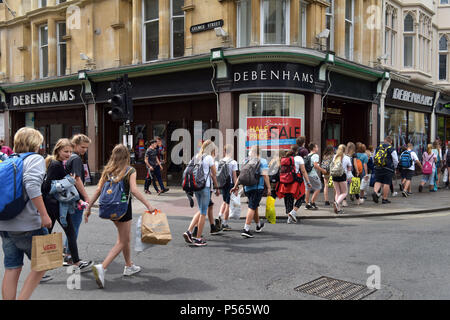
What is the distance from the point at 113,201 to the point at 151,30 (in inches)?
505

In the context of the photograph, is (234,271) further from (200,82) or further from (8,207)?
(200,82)

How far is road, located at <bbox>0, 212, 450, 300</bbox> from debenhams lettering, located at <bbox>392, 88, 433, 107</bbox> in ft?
35.3

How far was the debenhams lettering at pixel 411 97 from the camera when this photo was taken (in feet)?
59.1

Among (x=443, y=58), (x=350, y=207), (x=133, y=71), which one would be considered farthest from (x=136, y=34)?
(x=443, y=58)

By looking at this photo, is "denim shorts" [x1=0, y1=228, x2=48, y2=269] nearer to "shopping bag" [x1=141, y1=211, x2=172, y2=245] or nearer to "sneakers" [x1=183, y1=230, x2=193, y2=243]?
"shopping bag" [x1=141, y1=211, x2=172, y2=245]

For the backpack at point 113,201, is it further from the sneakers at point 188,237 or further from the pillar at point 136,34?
the pillar at point 136,34

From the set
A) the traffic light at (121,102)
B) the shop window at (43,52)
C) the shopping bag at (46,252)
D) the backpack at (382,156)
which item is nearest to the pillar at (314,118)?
the backpack at (382,156)

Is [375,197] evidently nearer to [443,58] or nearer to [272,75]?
[272,75]

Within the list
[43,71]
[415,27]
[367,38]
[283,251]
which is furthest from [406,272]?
[43,71]

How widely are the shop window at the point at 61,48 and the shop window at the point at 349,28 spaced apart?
12.8 m

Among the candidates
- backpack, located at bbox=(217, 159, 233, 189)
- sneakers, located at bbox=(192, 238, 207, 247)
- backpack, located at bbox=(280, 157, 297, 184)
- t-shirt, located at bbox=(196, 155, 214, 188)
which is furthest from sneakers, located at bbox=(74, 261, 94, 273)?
backpack, located at bbox=(280, 157, 297, 184)

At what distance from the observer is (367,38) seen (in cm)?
1659

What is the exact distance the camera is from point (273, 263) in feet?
18.9

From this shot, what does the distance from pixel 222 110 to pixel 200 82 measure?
4.87 feet
